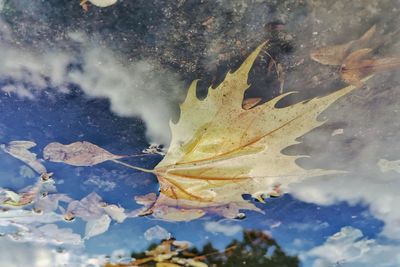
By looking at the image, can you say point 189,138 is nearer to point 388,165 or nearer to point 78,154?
point 78,154

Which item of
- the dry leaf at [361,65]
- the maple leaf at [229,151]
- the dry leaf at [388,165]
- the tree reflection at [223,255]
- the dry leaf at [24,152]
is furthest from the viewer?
the tree reflection at [223,255]

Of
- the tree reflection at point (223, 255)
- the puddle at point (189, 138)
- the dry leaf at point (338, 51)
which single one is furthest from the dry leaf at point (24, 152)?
the dry leaf at point (338, 51)

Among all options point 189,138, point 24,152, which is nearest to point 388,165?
point 189,138

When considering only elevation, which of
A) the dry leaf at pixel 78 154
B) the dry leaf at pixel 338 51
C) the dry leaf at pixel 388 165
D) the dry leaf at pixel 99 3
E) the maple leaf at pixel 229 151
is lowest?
the dry leaf at pixel 388 165

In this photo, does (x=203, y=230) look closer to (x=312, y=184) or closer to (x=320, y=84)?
(x=312, y=184)

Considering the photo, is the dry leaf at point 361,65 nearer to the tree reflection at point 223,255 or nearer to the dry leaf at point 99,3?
the dry leaf at point 99,3
